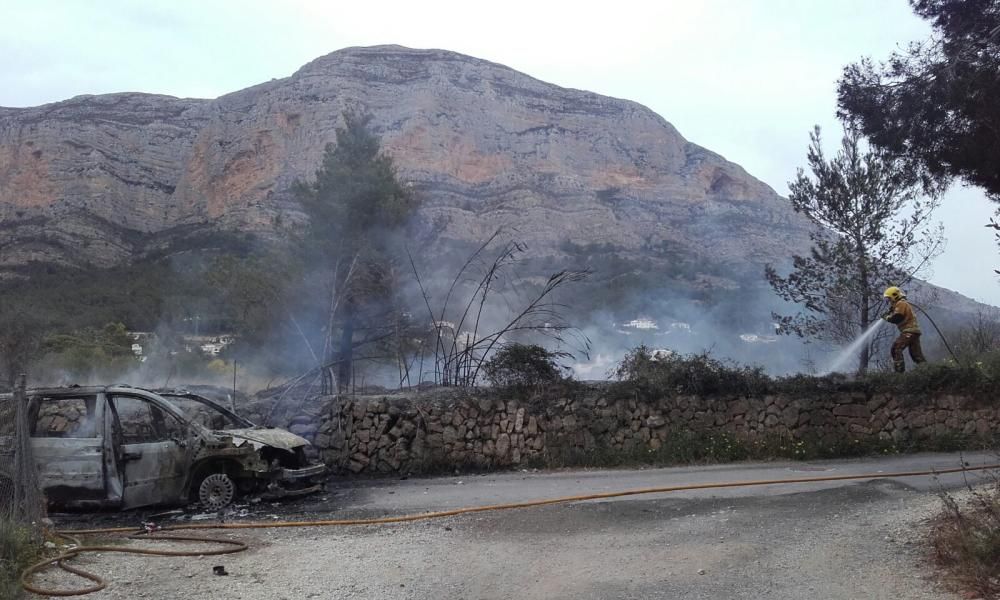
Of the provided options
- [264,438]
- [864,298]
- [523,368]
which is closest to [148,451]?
[264,438]

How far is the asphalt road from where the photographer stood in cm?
600

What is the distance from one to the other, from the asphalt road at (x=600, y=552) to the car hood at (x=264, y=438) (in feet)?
2.63

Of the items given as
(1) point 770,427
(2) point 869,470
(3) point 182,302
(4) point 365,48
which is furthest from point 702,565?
(4) point 365,48

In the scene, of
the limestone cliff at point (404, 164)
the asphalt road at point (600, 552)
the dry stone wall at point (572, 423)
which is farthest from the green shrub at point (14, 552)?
the limestone cliff at point (404, 164)

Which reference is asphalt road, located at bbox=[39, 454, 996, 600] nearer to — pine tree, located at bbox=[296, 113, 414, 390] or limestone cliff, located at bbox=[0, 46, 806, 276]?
pine tree, located at bbox=[296, 113, 414, 390]

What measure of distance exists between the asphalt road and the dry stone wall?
250cm

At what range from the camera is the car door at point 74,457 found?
9.04 meters

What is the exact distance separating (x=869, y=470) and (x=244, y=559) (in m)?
8.25

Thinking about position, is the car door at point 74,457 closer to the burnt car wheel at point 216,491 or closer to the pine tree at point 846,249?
the burnt car wheel at point 216,491

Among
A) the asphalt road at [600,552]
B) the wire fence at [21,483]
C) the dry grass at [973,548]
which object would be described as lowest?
the asphalt road at [600,552]

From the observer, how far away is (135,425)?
31.4 feet

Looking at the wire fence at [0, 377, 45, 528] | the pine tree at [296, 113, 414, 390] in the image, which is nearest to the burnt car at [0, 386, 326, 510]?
the wire fence at [0, 377, 45, 528]

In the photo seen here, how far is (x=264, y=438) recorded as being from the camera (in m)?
9.98

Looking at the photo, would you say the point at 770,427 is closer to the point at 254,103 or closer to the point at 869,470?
the point at 869,470
